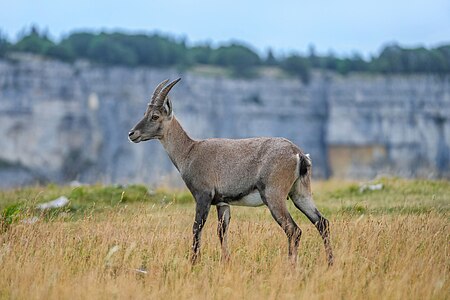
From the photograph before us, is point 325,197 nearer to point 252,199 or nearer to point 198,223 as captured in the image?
point 252,199

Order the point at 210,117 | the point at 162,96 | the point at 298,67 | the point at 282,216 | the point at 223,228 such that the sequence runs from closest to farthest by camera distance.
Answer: the point at 282,216 → the point at 223,228 → the point at 162,96 → the point at 210,117 → the point at 298,67

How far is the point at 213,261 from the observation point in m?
10.3

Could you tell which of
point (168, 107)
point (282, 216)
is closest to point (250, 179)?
point (282, 216)

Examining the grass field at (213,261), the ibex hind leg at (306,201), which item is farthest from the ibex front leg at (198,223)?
the ibex hind leg at (306,201)

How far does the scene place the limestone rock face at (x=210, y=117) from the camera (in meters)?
71.6

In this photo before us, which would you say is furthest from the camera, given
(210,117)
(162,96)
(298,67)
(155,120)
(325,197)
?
(298,67)

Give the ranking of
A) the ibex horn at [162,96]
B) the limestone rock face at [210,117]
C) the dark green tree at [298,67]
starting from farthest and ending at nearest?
the dark green tree at [298,67], the limestone rock face at [210,117], the ibex horn at [162,96]

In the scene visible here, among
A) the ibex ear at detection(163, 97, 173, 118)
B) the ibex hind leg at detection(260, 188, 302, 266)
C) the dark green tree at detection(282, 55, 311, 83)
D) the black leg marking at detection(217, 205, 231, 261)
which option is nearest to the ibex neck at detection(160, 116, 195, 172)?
the ibex ear at detection(163, 97, 173, 118)

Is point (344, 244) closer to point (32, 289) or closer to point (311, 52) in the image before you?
point (32, 289)

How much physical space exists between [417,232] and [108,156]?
6726cm

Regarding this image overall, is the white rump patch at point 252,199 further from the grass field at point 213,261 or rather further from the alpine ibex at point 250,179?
the grass field at point 213,261

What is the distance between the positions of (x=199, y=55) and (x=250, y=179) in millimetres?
88836

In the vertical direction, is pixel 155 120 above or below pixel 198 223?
above

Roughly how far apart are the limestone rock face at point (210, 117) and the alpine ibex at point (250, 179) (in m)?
61.3
